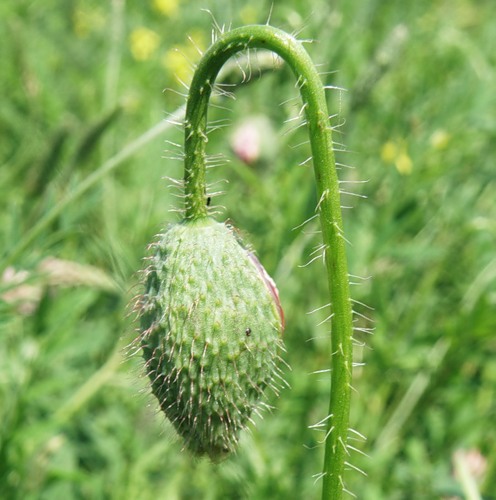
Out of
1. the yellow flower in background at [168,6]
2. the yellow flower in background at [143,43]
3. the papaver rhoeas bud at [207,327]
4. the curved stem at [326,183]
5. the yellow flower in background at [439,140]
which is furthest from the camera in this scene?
the yellow flower in background at [168,6]

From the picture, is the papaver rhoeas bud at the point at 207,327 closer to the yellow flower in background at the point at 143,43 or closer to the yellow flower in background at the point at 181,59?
the yellow flower in background at the point at 181,59

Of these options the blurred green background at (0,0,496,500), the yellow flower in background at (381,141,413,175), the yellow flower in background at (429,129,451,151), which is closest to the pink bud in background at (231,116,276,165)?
the blurred green background at (0,0,496,500)

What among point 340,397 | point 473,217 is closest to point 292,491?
point 340,397

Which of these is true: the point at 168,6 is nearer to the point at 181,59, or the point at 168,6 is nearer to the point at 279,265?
the point at 181,59

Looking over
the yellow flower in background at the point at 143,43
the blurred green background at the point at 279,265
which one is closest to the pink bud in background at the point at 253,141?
the blurred green background at the point at 279,265

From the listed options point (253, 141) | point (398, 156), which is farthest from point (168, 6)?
point (398, 156)

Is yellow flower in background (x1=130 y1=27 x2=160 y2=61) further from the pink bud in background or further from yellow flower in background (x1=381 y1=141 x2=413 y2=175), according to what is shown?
yellow flower in background (x1=381 y1=141 x2=413 y2=175)
